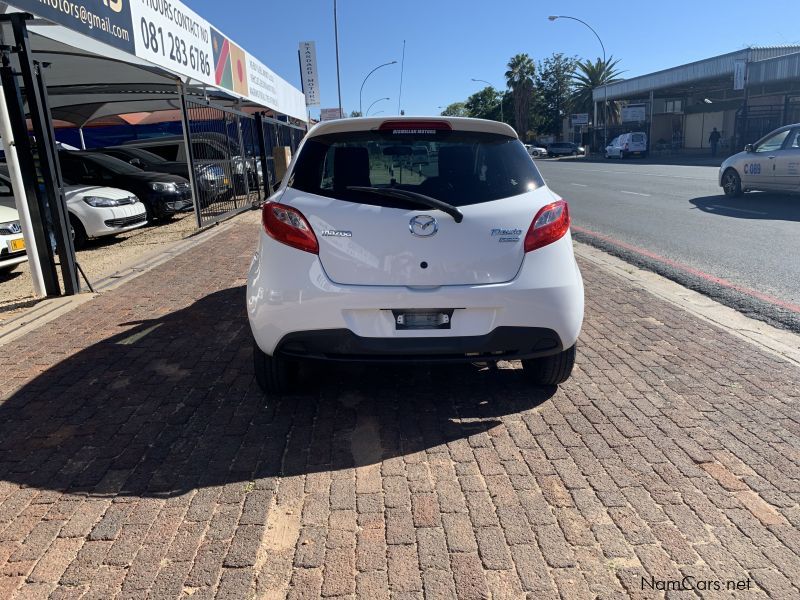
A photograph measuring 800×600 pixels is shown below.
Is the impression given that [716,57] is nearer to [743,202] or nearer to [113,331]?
[743,202]

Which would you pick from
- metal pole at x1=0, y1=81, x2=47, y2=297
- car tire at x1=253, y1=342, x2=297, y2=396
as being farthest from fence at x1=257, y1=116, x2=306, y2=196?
car tire at x1=253, y1=342, x2=297, y2=396

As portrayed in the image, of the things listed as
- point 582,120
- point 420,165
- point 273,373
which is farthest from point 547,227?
point 582,120

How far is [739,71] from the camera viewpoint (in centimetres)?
3406

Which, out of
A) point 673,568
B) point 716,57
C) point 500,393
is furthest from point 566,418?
point 716,57

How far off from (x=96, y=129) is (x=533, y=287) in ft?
95.6

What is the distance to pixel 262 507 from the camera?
2.78 m

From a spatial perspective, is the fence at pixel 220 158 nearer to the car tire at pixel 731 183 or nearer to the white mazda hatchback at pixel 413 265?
the white mazda hatchback at pixel 413 265

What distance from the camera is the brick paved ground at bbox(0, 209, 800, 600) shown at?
2.37 metres

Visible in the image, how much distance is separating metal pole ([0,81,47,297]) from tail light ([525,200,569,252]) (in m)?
5.50

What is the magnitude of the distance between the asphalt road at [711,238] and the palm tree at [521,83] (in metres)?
68.7

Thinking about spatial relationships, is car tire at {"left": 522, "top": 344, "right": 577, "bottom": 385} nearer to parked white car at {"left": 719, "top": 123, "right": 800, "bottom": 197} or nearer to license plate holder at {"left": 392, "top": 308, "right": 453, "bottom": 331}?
license plate holder at {"left": 392, "top": 308, "right": 453, "bottom": 331}

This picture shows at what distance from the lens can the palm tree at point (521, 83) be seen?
8056 centimetres

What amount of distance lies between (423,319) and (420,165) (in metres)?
0.95

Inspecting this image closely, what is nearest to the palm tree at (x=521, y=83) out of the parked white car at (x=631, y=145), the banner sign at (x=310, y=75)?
the parked white car at (x=631, y=145)
